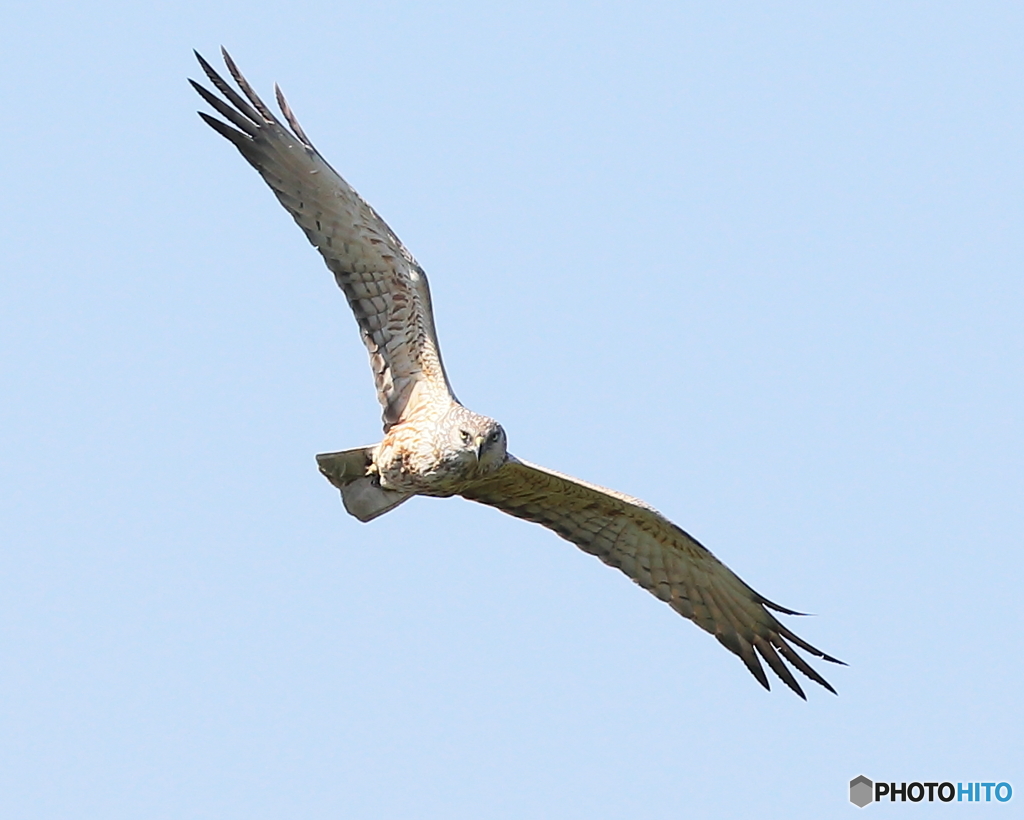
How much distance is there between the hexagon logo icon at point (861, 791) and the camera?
1462 cm

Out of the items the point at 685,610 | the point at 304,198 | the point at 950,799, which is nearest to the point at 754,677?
the point at 685,610

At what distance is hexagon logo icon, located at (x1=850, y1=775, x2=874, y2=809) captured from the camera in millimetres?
14625

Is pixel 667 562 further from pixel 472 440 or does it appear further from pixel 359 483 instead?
pixel 359 483

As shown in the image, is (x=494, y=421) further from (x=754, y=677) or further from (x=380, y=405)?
(x=754, y=677)

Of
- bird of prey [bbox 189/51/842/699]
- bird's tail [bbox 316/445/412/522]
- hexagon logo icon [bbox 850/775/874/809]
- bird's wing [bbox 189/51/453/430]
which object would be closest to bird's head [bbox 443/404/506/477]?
bird of prey [bbox 189/51/842/699]

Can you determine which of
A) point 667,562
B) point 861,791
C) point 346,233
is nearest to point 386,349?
point 346,233

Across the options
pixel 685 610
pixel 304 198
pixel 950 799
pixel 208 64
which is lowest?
pixel 950 799

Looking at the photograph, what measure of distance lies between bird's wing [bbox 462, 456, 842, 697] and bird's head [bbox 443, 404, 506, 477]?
100 cm

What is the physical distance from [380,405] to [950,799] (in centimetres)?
496

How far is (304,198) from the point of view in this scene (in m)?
12.9

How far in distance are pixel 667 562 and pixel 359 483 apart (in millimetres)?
2376

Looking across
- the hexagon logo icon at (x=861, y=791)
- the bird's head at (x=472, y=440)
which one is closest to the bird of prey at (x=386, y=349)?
the bird's head at (x=472, y=440)

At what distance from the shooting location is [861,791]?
581 inches

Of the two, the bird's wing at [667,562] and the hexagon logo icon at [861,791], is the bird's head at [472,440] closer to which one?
the bird's wing at [667,562]
